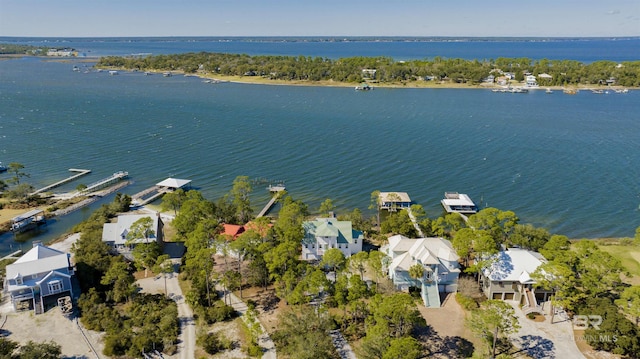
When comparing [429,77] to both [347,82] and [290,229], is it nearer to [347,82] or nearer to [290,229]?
[347,82]

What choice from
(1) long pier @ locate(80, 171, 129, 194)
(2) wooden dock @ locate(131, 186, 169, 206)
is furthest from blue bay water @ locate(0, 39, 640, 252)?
(2) wooden dock @ locate(131, 186, 169, 206)

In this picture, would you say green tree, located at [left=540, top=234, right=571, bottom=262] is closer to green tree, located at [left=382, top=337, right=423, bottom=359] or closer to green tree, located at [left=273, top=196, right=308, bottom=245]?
green tree, located at [left=382, top=337, right=423, bottom=359]

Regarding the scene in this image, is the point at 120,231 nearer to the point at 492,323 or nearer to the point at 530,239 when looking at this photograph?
the point at 492,323

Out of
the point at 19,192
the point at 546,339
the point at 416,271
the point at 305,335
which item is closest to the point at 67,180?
the point at 19,192

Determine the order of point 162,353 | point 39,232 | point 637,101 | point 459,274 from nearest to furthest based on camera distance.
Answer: point 162,353
point 459,274
point 39,232
point 637,101

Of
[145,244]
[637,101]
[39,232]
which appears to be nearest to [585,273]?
[145,244]

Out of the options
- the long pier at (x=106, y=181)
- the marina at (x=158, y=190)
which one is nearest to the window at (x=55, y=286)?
the marina at (x=158, y=190)
